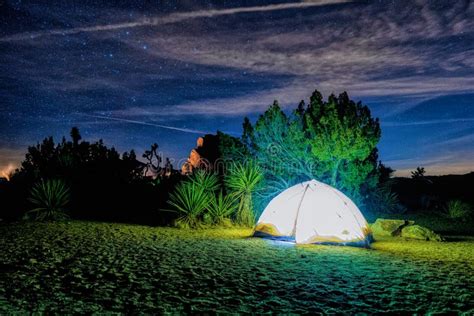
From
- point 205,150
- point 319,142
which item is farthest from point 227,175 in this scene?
point 205,150

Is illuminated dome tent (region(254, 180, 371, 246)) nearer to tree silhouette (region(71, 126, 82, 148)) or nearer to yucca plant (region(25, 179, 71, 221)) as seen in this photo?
yucca plant (region(25, 179, 71, 221))

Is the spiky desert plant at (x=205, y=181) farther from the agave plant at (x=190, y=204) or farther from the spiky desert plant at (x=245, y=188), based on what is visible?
the spiky desert plant at (x=245, y=188)

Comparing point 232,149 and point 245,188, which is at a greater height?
point 232,149

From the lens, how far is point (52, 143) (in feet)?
59.6

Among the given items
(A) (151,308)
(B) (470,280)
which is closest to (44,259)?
(A) (151,308)

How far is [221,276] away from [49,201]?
9.45 metres

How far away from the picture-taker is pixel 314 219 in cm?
894

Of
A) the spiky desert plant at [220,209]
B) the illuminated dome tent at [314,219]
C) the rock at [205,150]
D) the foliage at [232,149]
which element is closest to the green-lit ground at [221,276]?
the illuminated dome tent at [314,219]

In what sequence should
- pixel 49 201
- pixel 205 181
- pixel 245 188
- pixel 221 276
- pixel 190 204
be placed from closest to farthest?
pixel 221 276
pixel 49 201
pixel 190 204
pixel 245 188
pixel 205 181

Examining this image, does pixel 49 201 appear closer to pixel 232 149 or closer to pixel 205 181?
pixel 205 181

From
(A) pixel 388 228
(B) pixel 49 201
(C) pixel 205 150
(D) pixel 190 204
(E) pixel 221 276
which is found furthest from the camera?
(C) pixel 205 150

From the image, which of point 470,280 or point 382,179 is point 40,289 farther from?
point 382,179

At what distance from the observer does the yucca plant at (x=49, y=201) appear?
465 inches

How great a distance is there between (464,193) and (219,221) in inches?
842
